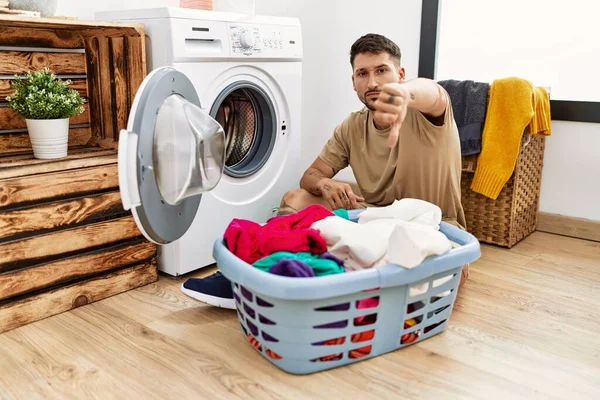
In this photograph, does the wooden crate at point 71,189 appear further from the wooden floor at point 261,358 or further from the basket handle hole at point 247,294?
the basket handle hole at point 247,294

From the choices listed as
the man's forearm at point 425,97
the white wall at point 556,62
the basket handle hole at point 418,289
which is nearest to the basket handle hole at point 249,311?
the basket handle hole at point 418,289

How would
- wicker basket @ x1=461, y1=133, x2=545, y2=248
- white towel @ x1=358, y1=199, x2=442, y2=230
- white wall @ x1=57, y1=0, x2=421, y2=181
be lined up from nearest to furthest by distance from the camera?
1. white towel @ x1=358, y1=199, x2=442, y2=230
2. wicker basket @ x1=461, y1=133, x2=545, y2=248
3. white wall @ x1=57, y1=0, x2=421, y2=181

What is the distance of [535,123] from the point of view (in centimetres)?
219

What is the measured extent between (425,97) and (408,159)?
0.31m

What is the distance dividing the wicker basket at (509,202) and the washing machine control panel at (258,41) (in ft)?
2.88

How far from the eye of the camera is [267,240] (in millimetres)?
1399

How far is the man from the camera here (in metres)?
1.67

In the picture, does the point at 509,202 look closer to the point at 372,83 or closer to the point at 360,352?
the point at 372,83

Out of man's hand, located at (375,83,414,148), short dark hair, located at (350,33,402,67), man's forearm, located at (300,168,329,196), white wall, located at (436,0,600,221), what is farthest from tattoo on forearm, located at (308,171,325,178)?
white wall, located at (436,0,600,221)

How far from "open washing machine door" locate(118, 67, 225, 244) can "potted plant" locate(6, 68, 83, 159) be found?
1.41 ft

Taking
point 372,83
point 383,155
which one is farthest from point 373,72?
point 383,155

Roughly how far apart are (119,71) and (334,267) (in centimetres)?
104

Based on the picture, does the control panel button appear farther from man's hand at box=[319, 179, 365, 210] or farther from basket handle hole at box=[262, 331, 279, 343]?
basket handle hole at box=[262, 331, 279, 343]

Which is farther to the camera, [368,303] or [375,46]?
[375,46]
